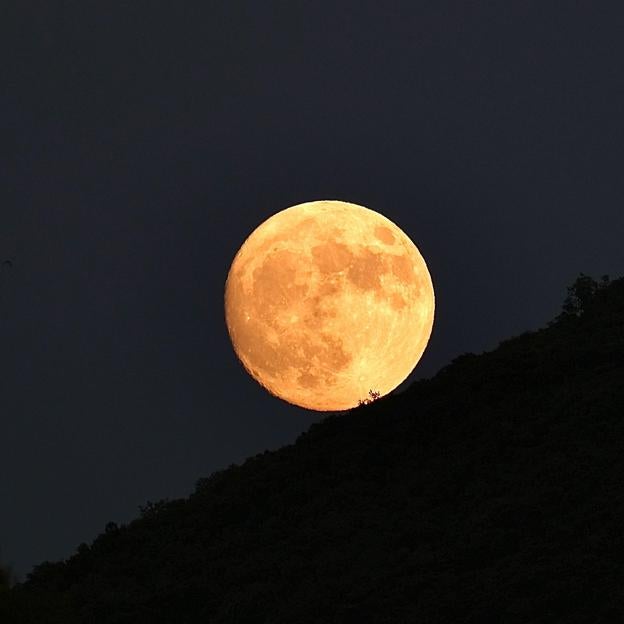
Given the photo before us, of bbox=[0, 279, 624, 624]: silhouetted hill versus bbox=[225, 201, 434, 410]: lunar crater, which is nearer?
bbox=[0, 279, 624, 624]: silhouetted hill

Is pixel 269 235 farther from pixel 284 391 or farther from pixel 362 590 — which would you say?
pixel 362 590

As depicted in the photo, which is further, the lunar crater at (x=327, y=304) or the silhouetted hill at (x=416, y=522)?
the lunar crater at (x=327, y=304)

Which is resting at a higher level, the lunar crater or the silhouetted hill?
the lunar crater

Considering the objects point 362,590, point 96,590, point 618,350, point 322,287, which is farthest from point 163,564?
point 618,350

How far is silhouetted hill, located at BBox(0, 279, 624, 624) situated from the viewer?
95.6 ft

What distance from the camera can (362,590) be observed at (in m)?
30.3

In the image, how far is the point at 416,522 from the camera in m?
35.0

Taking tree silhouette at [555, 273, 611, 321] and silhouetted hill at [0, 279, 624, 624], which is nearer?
silhouetted hill at [0, 279, 624, 624]

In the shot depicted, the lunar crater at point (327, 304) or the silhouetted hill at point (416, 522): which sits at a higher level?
the lunar crater at point (327, 304)

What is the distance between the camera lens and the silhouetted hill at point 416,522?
29.1m

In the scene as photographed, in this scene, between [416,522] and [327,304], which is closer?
[416,522]

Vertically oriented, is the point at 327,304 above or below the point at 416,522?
above

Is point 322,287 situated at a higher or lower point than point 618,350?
higher

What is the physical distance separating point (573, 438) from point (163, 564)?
525 inches
